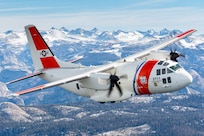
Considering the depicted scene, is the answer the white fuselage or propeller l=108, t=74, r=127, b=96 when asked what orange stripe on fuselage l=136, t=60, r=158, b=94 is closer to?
the white fuselage

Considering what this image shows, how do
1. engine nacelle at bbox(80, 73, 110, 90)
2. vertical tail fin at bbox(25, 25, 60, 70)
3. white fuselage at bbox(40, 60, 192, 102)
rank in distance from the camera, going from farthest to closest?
vertical tail fin at bbox(25, 25, 60, 70) → engine nacelle at bbox(80, 73, 110, 90) → white fuselage at bbox(40, 60, 192, 102)

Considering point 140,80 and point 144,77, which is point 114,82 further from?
point 144,77

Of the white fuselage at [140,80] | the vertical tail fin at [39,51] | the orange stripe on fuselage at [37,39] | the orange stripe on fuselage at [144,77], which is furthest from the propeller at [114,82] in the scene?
the orange stripe on fuselage at [37,39]

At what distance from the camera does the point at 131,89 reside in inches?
2761

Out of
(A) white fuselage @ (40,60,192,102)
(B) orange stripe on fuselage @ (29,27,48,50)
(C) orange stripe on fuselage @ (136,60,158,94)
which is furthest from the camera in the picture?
(B) orange stripe on fuselage @ (29,27,48,50)

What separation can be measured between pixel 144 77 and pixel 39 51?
2808 cm

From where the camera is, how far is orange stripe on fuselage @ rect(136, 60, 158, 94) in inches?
2674

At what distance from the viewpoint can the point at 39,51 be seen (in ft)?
286

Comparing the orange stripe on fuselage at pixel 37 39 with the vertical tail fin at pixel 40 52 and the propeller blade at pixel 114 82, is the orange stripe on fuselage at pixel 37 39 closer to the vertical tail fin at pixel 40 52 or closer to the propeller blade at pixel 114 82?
the vertical tail fin at pixel 40 52

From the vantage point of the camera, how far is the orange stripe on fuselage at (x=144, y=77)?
6793cm

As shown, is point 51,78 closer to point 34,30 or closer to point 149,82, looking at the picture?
point 34,30

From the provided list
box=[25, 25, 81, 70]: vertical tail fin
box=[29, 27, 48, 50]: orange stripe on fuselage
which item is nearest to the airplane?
box=[25, 25, 81, 70]: vertical tail fin

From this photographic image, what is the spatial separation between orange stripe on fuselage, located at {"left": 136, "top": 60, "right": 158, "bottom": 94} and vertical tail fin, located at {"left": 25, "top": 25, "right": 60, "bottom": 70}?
24.4 meters

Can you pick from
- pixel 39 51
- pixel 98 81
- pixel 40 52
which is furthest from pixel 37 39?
pixel 98 81
